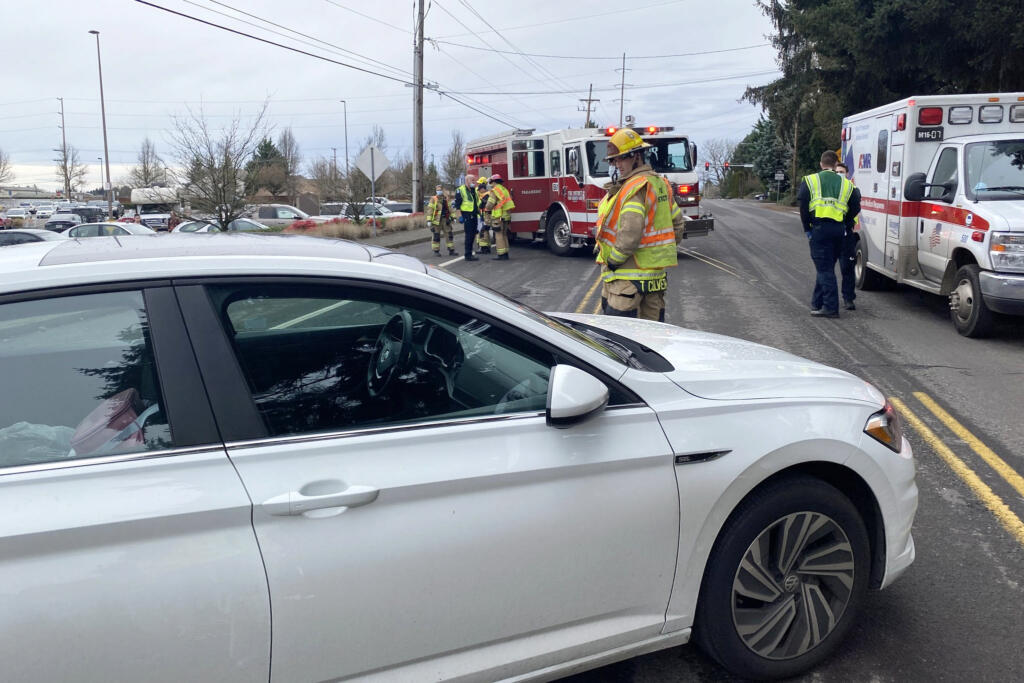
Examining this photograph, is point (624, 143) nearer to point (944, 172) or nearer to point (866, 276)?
point (944, 172)

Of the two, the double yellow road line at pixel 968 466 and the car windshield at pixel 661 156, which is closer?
the double yellow road line at pixel 968 466

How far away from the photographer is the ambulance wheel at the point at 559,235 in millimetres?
18938

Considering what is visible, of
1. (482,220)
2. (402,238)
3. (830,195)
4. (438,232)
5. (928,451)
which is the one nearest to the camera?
(928,451)

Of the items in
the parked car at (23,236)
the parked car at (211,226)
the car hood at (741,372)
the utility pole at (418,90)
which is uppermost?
the utility pole at (418,90)

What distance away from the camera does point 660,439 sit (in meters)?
2.58

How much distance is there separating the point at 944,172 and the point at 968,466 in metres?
5.80

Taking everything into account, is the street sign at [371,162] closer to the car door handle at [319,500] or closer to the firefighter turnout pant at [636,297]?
the firefighter turnout pant at [636,297]

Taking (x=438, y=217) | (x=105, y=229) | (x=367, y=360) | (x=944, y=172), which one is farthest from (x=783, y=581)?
(x=105, y=229)

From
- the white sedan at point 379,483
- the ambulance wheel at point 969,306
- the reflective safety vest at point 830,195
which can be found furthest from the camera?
the reflective safety vest at point 830,195

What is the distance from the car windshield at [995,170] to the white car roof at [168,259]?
8.19 m

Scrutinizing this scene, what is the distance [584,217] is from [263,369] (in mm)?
16096

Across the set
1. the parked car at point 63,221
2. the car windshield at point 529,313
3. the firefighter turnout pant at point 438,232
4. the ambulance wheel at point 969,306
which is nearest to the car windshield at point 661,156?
the firefighter turnout pant at point 438,232

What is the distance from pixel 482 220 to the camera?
1902 cm

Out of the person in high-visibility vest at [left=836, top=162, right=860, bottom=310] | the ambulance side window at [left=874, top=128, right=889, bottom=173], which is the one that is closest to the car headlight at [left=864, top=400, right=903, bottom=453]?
the person in high-visibility vest at [left=836, top=162, right=860, bottom=310]
